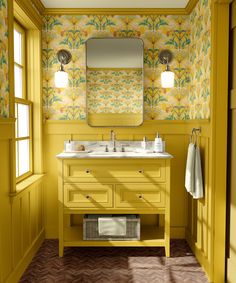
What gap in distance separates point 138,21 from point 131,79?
2.10ft

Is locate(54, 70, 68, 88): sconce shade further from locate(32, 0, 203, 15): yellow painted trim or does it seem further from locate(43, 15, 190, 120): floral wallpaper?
locate(32, 0, 203, 15): yellow painted trim

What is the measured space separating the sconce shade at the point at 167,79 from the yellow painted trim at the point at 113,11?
679mm

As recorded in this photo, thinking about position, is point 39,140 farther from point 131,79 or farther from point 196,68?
point 196,68

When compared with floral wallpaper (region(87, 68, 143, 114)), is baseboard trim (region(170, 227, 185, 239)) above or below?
below

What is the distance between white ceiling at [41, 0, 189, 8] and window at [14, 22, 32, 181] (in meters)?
0.46

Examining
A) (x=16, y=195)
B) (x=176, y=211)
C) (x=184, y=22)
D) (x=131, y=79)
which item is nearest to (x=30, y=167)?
(x=16, y=195)

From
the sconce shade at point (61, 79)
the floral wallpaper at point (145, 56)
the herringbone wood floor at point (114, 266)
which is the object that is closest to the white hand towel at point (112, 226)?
the herringbone wood floor at point (114, 266)

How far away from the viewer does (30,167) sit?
3.82 metres

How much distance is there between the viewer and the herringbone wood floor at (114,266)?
307cm

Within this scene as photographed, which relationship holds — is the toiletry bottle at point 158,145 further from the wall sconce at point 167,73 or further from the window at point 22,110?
the window at point 22,110

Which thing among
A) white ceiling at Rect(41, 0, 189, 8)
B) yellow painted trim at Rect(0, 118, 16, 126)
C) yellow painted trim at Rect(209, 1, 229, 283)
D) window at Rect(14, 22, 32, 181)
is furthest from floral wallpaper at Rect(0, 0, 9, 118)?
yellow painted trim at Rect(209, 1, 229, 283)

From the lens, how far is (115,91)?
394cm

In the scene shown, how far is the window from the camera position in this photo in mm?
3441

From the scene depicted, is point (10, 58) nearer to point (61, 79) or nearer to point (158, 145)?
point (61, 79)
